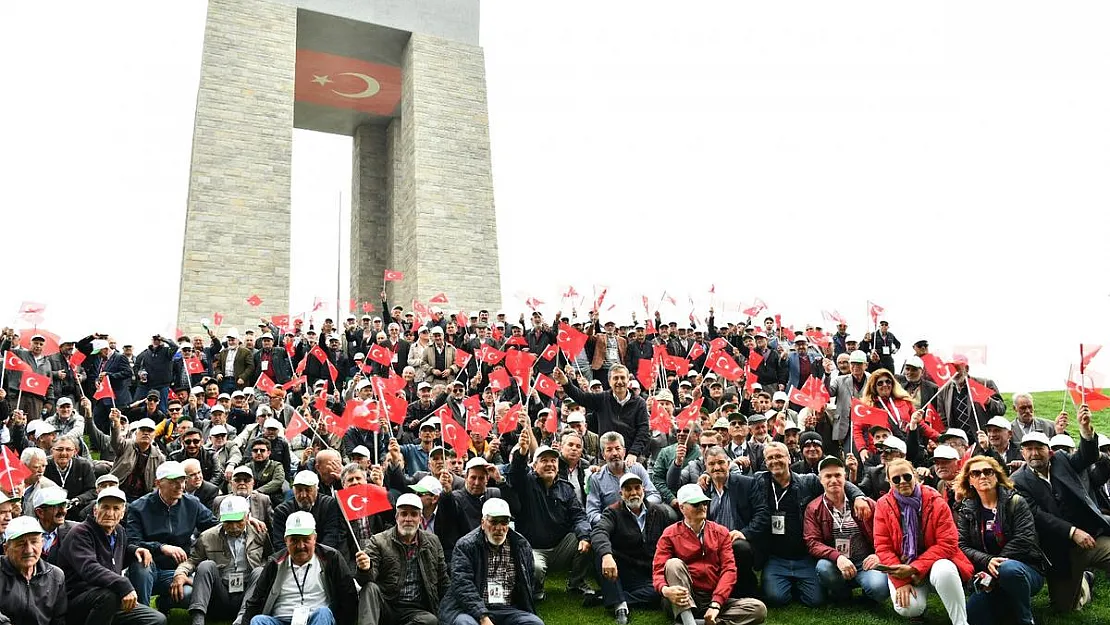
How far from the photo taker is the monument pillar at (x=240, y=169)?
71.5 feet

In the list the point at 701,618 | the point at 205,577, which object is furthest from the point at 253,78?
the point at 701,618

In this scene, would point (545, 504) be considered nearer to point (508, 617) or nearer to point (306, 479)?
point (508, 617)

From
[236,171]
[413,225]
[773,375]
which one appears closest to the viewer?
[773,375]

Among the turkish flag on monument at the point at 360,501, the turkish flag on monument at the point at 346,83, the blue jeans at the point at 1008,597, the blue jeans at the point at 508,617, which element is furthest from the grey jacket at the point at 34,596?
the turkish flag on monument at the point at 346,83

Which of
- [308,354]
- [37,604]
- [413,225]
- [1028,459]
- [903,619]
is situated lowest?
[903,619]

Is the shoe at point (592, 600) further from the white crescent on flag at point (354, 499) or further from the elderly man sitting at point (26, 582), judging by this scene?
the elderly man sitting at point (26, 582)

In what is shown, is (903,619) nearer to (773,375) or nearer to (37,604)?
(37,604)

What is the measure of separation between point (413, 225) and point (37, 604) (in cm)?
1947

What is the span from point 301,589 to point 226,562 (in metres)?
1.11

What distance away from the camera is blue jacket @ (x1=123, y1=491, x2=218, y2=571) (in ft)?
24.2

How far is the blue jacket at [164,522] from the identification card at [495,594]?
9.05 feet

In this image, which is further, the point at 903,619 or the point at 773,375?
the point at 773,375

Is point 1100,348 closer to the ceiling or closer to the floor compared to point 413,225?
closer to the floor

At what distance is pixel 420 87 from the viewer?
2570cm
